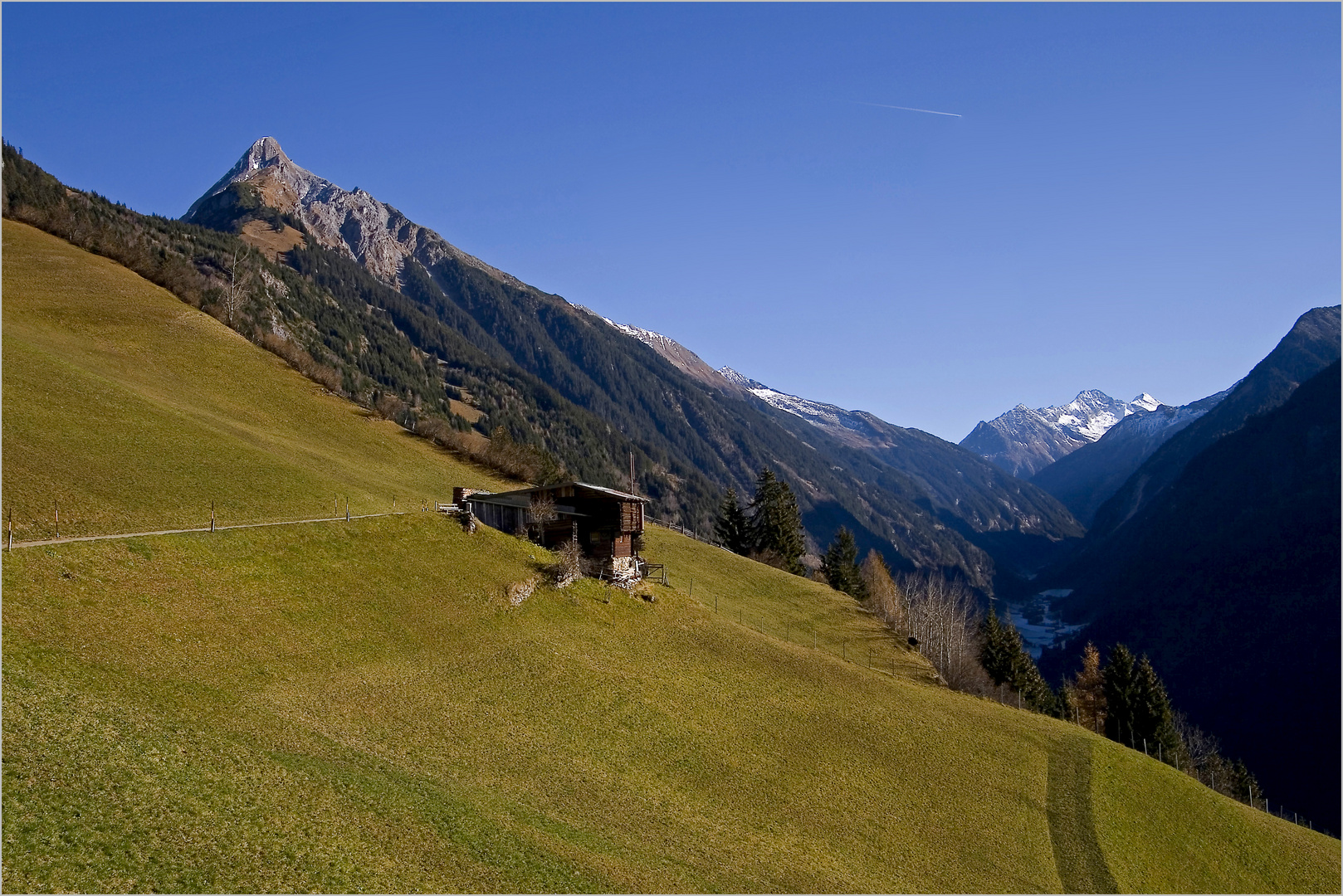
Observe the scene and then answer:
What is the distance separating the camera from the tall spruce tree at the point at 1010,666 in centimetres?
9890

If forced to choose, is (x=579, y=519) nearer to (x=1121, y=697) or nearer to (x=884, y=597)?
(x=884, y=597)

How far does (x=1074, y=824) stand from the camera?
4672cm

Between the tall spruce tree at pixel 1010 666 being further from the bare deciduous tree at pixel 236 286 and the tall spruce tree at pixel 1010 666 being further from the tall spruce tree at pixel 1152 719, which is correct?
the bare deciduous tree at pixel 236 286

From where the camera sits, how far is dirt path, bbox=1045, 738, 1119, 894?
135ft

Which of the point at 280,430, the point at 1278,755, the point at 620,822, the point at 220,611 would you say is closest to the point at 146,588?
the point at 220,611

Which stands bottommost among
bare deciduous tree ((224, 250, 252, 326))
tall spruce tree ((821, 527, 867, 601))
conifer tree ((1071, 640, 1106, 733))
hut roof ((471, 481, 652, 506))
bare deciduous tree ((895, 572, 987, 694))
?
conifer tree ((1071, 640, 1106, 733))

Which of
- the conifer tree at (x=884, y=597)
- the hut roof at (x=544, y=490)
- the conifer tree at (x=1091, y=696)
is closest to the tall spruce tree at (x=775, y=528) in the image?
the conifer tree at (x=884, y=597)

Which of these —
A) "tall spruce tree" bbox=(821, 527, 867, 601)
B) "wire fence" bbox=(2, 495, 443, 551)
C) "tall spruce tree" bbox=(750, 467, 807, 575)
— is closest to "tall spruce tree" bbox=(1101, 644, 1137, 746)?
"tall spruce tree" bbox=(821, 527, 867, 601)

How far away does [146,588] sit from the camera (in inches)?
1471

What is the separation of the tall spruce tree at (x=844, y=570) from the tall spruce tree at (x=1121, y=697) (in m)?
30.5

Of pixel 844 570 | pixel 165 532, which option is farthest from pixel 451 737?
pixel 844 570

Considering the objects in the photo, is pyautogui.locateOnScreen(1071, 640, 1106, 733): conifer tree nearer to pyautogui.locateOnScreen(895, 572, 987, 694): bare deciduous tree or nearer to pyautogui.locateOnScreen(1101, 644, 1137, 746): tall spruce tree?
pyautogui.locateOnScreen(1101, 644, 1137, 746): tall spruce tree

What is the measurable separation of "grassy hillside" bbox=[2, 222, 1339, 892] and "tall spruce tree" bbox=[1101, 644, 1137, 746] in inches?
1045

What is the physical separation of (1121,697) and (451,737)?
3096 inches
